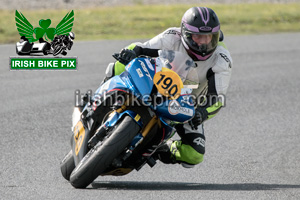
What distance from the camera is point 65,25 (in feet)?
55.0

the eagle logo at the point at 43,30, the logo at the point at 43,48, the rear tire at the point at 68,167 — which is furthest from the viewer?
the eagle logo at the point at 43,30

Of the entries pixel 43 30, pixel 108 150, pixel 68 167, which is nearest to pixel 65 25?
pixel 43 30

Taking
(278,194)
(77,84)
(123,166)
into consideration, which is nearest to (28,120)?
(77,84)

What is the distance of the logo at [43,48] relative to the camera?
42.5 feet

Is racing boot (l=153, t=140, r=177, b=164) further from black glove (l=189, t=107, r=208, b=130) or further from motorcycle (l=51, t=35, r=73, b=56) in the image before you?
motorcycle (l=51, t=35, r=73, b=56)

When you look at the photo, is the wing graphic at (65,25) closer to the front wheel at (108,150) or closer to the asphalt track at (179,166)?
the asphalt track at (179,166)

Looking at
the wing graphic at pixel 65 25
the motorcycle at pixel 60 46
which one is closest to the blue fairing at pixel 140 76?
the motorcycle at pixel 60 46

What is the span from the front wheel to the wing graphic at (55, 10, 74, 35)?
9.33 meters

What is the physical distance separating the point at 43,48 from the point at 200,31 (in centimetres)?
758

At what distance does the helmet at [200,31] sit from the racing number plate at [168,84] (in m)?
0.94

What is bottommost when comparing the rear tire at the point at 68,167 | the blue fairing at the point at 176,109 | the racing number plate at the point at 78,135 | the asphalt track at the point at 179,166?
the asphalt track at the point at 179,166

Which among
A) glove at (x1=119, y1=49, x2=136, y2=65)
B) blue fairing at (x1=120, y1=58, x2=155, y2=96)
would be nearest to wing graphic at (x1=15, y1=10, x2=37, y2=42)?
glove at (x1=119, y1=49, x2=136, y2=65)

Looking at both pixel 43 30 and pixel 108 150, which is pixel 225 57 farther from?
pixel 43 30

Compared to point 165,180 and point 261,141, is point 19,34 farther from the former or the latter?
point 165,180
